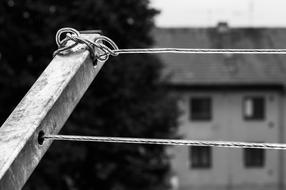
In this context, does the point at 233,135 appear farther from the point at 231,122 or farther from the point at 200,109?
the point at 200,109

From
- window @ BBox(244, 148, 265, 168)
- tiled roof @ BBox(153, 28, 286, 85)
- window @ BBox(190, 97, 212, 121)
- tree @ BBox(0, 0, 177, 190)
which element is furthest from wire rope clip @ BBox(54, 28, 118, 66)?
window @ BBox(244, 148, 265, 168)

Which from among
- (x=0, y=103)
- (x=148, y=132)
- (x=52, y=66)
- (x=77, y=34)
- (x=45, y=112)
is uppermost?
(x=148, y=132)

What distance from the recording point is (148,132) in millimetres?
14242

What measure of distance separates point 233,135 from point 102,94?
1663cm

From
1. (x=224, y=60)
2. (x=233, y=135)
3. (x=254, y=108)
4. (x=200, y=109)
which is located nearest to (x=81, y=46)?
(x=200, y=109)

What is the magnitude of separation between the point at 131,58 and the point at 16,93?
3.00 metres

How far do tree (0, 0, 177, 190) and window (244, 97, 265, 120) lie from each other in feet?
48.3

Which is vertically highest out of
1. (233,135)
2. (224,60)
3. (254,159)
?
(224,60)

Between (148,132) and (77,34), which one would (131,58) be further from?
(77,34)

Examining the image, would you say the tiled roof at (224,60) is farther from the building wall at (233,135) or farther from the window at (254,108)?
the window at (254,108)

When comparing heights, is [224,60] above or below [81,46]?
above

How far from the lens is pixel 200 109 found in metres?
→ 29.6

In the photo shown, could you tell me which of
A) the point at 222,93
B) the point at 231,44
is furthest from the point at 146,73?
the point at 231,44

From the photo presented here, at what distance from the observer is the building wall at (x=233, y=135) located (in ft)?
95.6
